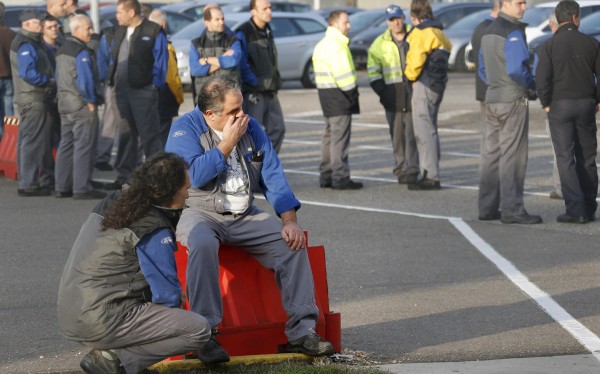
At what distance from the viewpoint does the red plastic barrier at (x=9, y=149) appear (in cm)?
1484

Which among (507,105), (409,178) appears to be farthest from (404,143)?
(507,105)

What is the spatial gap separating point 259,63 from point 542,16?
639 inches

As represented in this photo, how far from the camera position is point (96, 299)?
228 inches

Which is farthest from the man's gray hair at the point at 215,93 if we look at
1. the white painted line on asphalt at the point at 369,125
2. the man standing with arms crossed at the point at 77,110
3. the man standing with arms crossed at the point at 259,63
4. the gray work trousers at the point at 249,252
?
the white painted line on asphalt at the point at 369,125

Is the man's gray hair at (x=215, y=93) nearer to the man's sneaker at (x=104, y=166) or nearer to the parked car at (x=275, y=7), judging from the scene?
the man's sneaker at (x=104, y=166)

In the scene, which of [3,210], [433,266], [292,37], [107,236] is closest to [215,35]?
[3,210]

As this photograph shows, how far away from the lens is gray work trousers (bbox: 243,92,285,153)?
44.7 ft

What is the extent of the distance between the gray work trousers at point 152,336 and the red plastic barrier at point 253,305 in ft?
2.15

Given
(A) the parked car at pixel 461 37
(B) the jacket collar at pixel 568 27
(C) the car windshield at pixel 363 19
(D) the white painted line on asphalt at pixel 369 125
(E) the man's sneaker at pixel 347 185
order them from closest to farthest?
(B) the jacket collar at pixel 568 27
(E) the man's sneaker at pixel 347 185
(D) the white painted line on asphalt at pixel 369 125
(A) the parked car at pixel 461 37
(C) the car windshield at pixel 363 19

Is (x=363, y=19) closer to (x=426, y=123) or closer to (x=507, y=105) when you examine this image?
(x=426, y=123)

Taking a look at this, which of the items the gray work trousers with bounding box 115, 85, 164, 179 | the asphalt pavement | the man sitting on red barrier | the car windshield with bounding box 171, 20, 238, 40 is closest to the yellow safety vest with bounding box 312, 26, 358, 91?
the asphalt pavement

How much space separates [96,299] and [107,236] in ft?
0.98

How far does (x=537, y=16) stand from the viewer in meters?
28.6

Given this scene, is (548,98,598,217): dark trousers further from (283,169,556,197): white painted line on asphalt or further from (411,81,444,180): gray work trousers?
(411,81,444,180): gray work trousers
